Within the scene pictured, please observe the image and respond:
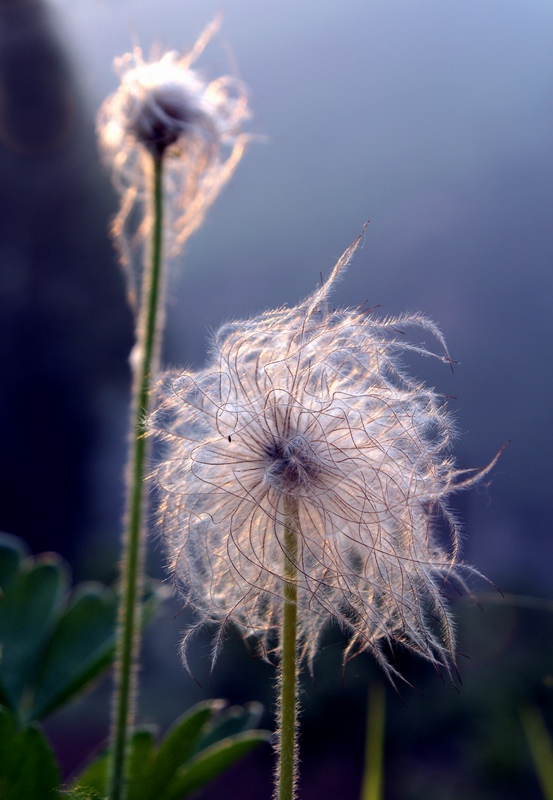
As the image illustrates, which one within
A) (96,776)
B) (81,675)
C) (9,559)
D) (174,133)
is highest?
(174,133)

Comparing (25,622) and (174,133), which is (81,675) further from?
(174,133)

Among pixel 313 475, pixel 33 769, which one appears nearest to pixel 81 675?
pixel 33 769

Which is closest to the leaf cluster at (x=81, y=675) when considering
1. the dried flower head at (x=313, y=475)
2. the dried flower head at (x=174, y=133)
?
the dried flower head at (x=313, y=475)

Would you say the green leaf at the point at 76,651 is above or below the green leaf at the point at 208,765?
above

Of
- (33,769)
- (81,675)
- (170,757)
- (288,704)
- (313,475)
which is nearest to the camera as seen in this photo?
(288,704)

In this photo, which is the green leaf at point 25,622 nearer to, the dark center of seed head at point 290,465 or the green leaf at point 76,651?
the green leaf at point 76,651

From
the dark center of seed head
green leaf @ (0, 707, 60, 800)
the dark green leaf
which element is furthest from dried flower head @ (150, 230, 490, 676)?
→ the dark green leaf

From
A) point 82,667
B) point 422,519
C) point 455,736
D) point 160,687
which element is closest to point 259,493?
point 422,519

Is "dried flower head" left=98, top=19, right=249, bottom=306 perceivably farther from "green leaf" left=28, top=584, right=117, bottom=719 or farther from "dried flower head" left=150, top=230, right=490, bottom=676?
"green leaf" left=28, top=584, right=117, bottom=719
